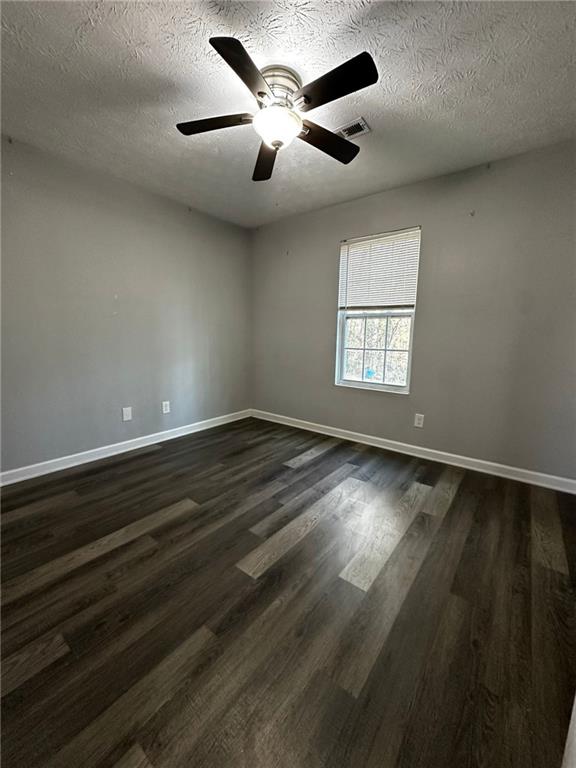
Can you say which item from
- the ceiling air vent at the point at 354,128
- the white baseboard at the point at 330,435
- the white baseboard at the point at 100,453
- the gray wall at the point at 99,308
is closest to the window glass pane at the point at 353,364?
the white baseboard at the point at 330,435

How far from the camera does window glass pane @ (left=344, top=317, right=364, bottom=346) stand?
338 cm

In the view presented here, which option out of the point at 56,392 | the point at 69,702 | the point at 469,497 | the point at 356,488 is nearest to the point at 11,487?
the point at 56,392

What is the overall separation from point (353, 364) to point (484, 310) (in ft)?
4.41

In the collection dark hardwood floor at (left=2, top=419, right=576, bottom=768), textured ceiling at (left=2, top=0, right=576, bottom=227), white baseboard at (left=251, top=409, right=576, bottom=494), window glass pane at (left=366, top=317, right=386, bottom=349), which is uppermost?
textured ceiling at (left=2, top=0, right=576, bottom=227)

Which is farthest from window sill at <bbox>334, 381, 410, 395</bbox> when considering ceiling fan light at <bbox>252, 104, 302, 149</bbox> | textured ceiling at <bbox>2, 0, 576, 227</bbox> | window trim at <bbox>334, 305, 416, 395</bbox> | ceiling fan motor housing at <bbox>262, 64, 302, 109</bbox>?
ceiling fan motor housing at <bbox>262, 64, 302, 109</bbox>

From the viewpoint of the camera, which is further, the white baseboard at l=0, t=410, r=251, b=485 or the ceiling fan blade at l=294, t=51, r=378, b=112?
the white baseboard at l=0, t=410, r=251, b=485

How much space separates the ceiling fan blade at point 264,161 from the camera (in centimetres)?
183

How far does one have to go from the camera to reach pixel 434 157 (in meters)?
2.42

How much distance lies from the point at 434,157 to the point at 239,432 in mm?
3270

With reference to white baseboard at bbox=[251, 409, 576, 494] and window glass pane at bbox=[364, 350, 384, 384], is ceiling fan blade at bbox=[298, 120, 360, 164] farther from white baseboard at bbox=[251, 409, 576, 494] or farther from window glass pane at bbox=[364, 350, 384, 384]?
white baseboard at bbox=[251, 409, 576, 494]

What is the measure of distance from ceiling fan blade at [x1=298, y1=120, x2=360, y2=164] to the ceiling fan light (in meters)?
0.09

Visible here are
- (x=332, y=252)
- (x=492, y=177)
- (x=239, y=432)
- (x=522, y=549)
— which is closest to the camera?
(x=522, y=549)

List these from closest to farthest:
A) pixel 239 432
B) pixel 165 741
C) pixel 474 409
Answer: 1. pixel 165 741
2. pixel 474 409
3. pixel 239 432

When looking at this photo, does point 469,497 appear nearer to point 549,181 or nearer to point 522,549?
point 522,549
